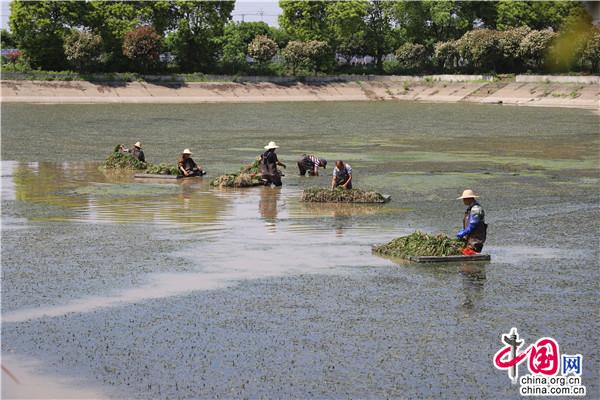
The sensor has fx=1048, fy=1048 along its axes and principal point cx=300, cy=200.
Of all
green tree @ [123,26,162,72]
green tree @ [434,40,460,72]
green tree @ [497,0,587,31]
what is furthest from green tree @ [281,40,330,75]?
green tree @ [497,0,587,31]

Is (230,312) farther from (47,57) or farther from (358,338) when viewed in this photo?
(47,57)

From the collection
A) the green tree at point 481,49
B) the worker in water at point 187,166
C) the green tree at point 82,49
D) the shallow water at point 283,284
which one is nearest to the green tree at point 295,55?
the green tree at point 481,49

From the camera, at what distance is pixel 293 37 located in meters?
142

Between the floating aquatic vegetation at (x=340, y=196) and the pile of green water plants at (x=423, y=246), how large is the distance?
7.53m

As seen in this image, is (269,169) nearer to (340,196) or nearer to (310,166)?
(310,166)

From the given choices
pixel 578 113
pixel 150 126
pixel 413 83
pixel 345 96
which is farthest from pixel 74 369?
pixel 413 83

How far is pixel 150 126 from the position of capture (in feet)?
212

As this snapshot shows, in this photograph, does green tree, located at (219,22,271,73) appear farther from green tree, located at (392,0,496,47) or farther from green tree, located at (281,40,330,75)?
green tree, located at (392,0,496,47)

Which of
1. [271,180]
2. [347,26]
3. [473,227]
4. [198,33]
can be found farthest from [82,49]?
[473,227]

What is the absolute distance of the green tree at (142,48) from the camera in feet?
382

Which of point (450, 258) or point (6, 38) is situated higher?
point (6, 38)

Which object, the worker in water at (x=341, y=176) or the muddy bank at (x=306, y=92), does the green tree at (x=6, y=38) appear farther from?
the worker in water at (x=341, y=176)

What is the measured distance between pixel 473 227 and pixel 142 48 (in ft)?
329

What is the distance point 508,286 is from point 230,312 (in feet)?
16.2
